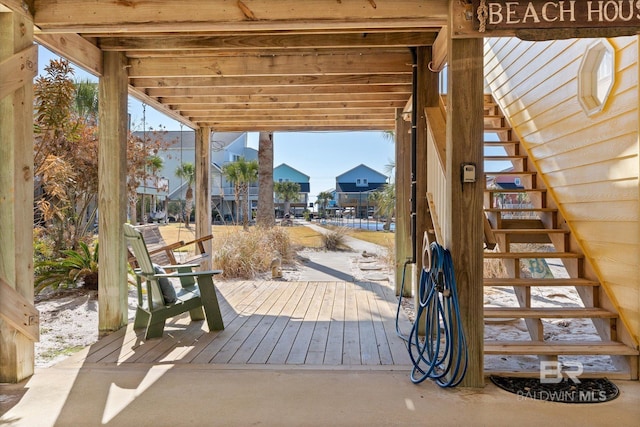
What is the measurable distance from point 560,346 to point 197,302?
9.57 feet

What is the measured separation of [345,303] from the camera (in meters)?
5.11

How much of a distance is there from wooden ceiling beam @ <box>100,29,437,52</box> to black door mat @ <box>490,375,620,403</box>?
9.26ft

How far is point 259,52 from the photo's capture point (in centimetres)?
424

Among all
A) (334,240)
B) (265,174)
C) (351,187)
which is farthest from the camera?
(351,187)

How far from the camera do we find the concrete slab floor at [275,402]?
2250mm

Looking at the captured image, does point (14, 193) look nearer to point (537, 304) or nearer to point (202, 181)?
point (202, 181)

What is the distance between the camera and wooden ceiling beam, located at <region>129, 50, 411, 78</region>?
4262mm

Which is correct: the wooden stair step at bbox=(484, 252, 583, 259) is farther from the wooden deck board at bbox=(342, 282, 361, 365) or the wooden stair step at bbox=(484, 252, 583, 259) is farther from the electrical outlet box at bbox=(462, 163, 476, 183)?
the wooden deck board at bbox=(342, 282, 361, 365)

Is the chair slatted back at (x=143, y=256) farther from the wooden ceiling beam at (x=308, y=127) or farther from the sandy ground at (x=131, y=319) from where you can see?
the wooden ceiling beam at (x=308, y=127)

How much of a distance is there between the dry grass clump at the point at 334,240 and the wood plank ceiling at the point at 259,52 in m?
5.21

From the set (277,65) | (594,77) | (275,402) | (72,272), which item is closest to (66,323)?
(72,272)

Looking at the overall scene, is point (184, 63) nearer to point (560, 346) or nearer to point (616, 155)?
point (616, 155)

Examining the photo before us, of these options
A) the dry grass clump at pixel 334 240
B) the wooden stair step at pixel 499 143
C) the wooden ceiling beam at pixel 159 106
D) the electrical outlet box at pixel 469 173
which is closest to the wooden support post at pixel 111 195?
the wooden ceiling beam at pixel 159 106

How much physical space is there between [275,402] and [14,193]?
2.08m
